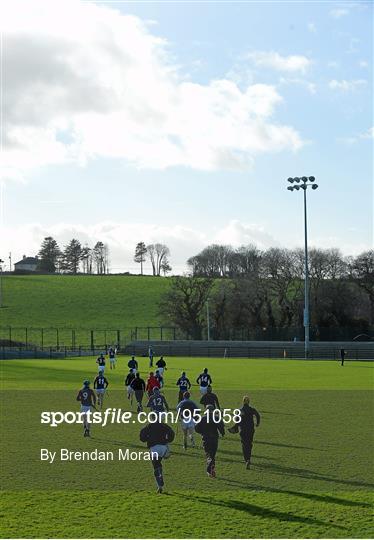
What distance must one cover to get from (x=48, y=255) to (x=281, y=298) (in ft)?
358

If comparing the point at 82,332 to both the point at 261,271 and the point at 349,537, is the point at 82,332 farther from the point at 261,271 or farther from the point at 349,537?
the point at 349,537

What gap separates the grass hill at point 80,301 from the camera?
313ft

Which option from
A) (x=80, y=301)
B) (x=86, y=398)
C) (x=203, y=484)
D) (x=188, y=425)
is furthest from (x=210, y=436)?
(x=80, y=301)

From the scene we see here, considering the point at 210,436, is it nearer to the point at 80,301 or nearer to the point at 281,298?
the point at 281,298

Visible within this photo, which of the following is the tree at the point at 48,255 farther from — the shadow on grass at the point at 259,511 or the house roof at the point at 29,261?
the shadow on grass at the point at 259,511

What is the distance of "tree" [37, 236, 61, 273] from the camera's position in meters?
177

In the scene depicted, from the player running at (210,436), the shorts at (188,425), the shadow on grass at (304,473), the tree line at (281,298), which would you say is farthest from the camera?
the tree line at (281,298)

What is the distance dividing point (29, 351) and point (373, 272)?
139 feet

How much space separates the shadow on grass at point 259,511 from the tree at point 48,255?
547 ft

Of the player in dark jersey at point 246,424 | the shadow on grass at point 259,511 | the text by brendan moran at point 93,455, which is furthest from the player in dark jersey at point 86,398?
the shadow on grass at point 259,511

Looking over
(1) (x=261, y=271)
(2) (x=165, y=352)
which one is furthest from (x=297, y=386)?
(1) (x=261, y=271)

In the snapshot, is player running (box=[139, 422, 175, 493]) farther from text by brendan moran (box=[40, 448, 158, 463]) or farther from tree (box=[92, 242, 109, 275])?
tree (box=[92, 242, 109, 275])

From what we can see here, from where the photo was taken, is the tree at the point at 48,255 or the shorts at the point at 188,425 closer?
the shorts at the point at 188,425

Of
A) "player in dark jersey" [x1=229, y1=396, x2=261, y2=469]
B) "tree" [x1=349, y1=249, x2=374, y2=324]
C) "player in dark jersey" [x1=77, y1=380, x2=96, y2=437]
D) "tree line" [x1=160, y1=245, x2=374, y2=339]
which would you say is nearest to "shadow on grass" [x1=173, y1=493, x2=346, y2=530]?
"player in dark jersey" [x1=229, y1=396, x2=261, y2=469]
